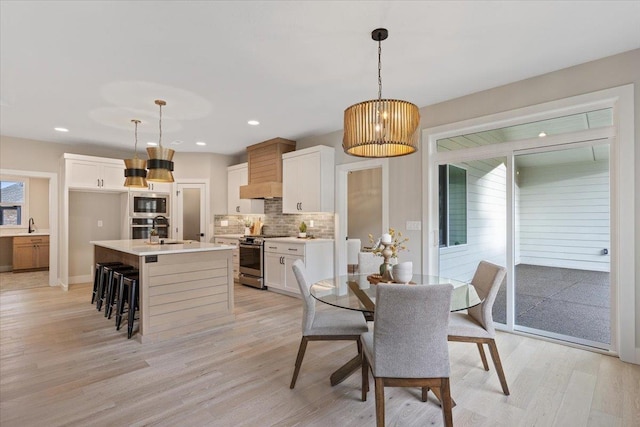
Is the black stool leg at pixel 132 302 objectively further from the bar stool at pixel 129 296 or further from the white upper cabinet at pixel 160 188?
the white upper cabinet at pixel 160 188

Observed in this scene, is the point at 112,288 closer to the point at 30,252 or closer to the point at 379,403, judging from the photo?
the point at 379,403

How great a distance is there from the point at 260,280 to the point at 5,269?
636cm

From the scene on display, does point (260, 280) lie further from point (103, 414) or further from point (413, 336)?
point (413, 336)

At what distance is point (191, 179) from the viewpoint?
6.84 metres

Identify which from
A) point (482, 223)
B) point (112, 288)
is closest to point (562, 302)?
point (482, 223)

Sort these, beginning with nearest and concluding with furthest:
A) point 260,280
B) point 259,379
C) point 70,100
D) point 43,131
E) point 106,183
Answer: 1. point 259,379
2. point 70,100
3. point 43,131
4. point 260,280
5. point 106,183

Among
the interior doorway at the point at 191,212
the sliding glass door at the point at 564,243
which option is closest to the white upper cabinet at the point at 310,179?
the interior doorway at the point at 191,212

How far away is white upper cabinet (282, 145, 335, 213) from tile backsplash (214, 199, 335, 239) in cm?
35

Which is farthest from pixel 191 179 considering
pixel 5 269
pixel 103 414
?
pixel 103 414

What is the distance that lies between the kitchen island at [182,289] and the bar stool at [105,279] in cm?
22

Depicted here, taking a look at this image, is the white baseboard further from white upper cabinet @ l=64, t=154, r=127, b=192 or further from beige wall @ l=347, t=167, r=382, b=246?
beige wall @ l=347, t=167, r=382, b=246

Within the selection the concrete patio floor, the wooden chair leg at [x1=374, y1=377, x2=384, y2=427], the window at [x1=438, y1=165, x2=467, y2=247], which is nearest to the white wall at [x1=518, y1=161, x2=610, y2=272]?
the concrete patio floor

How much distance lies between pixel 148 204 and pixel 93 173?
3.49 ft

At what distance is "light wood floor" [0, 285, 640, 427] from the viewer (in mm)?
2043
